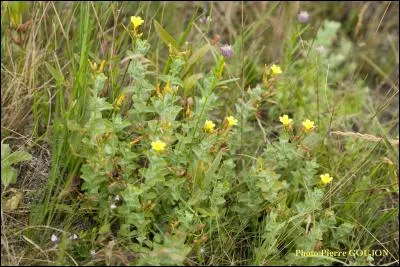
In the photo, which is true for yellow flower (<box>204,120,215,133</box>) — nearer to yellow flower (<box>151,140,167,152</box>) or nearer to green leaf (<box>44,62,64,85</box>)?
yellow flower (<box>151,140,167,152</box>)

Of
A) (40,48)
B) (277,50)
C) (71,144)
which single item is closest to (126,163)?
(71,144)

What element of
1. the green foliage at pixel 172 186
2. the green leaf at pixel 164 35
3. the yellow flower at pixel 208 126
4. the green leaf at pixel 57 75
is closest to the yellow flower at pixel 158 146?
the green foliage at pixel 172 186

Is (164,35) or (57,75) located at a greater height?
(164,35)

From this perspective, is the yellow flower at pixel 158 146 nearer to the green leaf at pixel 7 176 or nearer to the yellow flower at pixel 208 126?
the yellow flower at pixel 208 126

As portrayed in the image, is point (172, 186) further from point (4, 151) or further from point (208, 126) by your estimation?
point (4, 151)

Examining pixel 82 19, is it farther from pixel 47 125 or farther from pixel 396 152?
pixel 396 152

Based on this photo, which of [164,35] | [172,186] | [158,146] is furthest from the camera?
[164,35]

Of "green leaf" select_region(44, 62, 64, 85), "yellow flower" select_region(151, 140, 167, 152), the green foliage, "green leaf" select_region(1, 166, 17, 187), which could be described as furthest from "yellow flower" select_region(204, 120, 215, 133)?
"green leaf" select_region(1, 166, 17, 187)

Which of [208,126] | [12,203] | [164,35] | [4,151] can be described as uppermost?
[164,35]

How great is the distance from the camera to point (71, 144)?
1.95 metres

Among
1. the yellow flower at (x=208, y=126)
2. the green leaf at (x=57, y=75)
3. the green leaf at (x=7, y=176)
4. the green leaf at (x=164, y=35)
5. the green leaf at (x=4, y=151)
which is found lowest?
the green leaf at (x=7, y=176)

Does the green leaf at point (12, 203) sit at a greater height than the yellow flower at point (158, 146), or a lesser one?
lesser

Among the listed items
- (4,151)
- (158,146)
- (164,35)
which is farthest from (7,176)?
(164,35)

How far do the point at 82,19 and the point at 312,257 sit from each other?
3.90 feet
